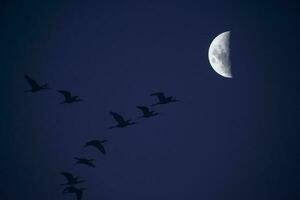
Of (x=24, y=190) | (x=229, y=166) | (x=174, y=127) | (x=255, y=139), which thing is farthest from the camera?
(x=174, y=127)

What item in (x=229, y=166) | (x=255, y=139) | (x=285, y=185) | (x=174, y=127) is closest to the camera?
(x=285, y=185)

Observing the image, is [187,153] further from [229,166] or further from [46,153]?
[46,153]

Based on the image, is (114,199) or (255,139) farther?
(255,139)

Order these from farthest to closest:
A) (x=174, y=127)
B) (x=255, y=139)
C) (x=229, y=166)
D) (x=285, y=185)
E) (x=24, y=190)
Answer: (x=174, y=127), (x=255, y=139), (x=229, y=166), (x=24, y=190), (x=285, y=185)

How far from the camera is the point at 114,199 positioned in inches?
5079

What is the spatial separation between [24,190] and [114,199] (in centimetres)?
1950

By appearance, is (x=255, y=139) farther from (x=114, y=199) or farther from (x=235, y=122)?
(x=114, y=199)

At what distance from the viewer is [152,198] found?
127562mm

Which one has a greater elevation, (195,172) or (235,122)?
(235,122)

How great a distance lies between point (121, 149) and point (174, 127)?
1861 centimetres

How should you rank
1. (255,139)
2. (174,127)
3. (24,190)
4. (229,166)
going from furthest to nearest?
(174,127)
(255,139)
(229,166)
(24,190)

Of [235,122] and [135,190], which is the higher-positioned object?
[235,122]

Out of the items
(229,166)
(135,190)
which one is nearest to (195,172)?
(229,166)

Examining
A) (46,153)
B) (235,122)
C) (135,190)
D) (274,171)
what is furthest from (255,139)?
(46,153)
